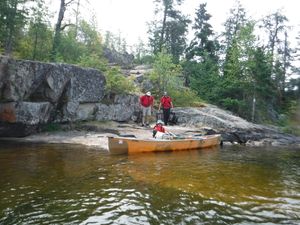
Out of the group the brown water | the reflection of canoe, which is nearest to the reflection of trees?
the brown water

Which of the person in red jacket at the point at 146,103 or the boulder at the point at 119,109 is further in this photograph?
the boulder at the point at 119,109

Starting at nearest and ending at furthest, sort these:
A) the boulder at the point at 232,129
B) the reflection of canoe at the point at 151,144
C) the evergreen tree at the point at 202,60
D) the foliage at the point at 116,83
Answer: the reflection of canoe at the point at 151,144 < the boulder at the point at 232,129 < the foliage at the point at 116,83 < the evergreen tree at the point at 202,60

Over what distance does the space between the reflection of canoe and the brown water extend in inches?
25.7

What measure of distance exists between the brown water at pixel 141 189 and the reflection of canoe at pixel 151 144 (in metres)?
0.65

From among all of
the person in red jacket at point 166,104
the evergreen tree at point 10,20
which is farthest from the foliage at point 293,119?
the evergreen tree at point 10,20

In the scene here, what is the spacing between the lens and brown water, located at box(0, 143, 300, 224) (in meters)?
6.80

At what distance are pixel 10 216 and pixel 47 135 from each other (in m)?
13.2

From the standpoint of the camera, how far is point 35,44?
24562mm

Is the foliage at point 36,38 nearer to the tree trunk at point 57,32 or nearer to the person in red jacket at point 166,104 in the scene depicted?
the tree trunk at point 57,32

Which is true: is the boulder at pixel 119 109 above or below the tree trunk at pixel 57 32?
below

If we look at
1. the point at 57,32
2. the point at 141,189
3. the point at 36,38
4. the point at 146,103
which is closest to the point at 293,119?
the point at 146,103

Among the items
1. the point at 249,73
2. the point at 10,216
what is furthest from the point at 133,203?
the point at 249,73

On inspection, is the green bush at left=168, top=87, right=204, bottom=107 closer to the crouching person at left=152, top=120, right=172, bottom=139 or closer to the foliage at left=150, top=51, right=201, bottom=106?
the foliage at left=150, top=51, right=201, bottom=106

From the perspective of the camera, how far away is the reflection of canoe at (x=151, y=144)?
14547 mm
